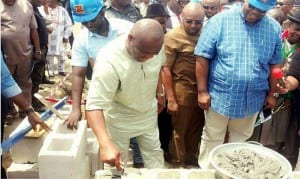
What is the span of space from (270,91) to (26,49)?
2848 millimetres

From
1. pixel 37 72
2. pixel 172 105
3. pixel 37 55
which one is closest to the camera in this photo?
pixel 172 105

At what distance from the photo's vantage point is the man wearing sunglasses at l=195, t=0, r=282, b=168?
2.84m

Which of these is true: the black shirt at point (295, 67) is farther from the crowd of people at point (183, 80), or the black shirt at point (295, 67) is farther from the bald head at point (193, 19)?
the bald head at point (193, 19)

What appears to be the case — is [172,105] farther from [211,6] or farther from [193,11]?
[211,6]

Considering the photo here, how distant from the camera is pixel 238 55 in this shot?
2.83 metres

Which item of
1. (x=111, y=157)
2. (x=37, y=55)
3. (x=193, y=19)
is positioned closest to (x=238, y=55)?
(x=193, y=19)

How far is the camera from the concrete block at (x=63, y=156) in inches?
77.5

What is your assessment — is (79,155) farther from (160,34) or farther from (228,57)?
(228,57)

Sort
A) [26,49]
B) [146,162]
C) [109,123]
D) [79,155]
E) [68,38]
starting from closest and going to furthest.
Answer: [79,155], [109,123], [146,162], [26,49], [68,38]

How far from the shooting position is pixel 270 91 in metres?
3.09

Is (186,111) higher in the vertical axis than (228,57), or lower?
lower

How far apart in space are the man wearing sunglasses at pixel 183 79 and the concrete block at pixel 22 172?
1259 millimetres

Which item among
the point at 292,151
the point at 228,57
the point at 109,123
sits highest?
the point at 228,57

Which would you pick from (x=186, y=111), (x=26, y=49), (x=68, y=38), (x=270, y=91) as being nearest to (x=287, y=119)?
(x=270, y=91)
